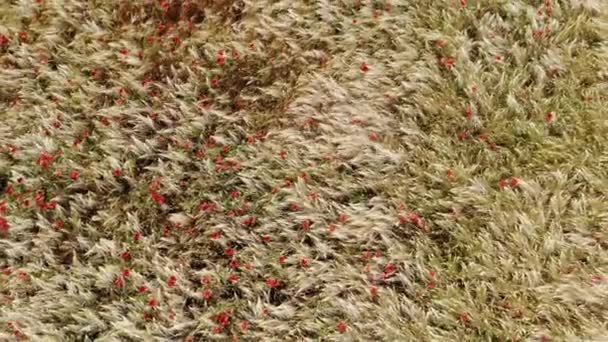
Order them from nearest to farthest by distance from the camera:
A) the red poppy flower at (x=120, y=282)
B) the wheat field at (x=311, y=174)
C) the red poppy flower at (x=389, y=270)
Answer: the wheat field at (x=311, y=174) < the red poppy flower at (x=389, y=270) < the red poppy flower at (x=120, y=282)

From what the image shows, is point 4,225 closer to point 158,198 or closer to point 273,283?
point 158,198

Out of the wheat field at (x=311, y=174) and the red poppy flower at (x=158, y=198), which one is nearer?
the wheat field at (x=311, y=174)

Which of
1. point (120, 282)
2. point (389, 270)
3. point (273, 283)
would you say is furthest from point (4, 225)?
point (389, 270)

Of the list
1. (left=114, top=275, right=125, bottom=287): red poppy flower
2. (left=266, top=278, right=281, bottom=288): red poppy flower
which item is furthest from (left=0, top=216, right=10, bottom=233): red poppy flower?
(left=266, top=278, right=281, bottom=288): red poppy flower

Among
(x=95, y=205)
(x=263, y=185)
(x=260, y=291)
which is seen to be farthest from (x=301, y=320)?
(x=95, y=205)

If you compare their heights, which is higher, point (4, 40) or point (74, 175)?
point (4, 40)

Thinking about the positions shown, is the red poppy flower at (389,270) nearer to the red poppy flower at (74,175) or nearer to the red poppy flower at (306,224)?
the red poppy flower at (306,224)

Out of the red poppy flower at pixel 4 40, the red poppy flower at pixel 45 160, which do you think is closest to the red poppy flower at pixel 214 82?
the red poppy flower at pixel 45 160

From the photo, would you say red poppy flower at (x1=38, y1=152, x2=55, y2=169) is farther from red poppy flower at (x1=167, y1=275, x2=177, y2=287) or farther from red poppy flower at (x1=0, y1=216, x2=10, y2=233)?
red poppy flower at (x1=167, y1=275, x2=177, y2=287)

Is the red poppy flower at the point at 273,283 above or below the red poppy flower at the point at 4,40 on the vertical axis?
below

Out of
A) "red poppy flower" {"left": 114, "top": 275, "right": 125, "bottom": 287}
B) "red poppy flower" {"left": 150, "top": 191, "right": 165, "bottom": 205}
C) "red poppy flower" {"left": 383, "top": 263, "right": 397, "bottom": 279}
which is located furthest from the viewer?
"red poppy flower" {"left": 150, "top": 191, "right": 165, "bottom": 205}

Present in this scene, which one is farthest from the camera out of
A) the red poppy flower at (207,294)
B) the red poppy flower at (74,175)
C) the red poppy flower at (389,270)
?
the red poppy flower at (74,175)
